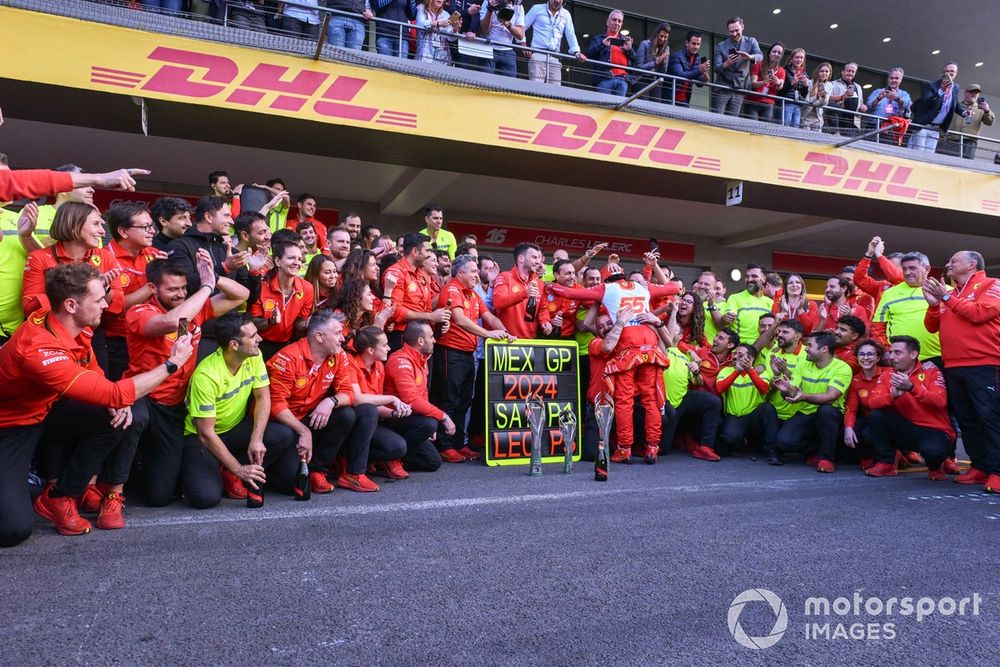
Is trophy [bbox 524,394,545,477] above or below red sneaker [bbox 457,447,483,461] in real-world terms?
above

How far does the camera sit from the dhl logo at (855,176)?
11.6 meters

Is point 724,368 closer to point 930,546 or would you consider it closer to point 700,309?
point 700,309

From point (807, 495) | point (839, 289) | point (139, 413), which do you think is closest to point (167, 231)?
→ point (139, 413)

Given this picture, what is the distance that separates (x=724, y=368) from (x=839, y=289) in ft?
6.58

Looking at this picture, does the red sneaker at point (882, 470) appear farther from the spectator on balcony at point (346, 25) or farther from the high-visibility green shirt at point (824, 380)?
the spectator on balcony at point (346, 25)

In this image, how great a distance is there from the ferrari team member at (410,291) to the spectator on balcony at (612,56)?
521cm

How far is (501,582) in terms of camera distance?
2.93 m

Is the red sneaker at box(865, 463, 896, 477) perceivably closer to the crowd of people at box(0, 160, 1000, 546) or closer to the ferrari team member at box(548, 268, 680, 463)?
the crowd of people at box(0, 160, 1000, 546)

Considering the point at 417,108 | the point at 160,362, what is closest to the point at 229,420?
the point at 160,362

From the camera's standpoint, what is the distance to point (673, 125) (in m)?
10.6

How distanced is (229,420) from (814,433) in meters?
5.47

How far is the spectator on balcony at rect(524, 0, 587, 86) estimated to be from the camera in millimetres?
9953

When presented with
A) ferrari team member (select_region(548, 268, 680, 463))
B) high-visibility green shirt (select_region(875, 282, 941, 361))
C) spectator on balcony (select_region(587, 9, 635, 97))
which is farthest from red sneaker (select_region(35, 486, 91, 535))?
spectator on balcony (select_region(587, 9, 635, 97))

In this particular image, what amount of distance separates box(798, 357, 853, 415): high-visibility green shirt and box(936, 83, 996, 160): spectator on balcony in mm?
8628
